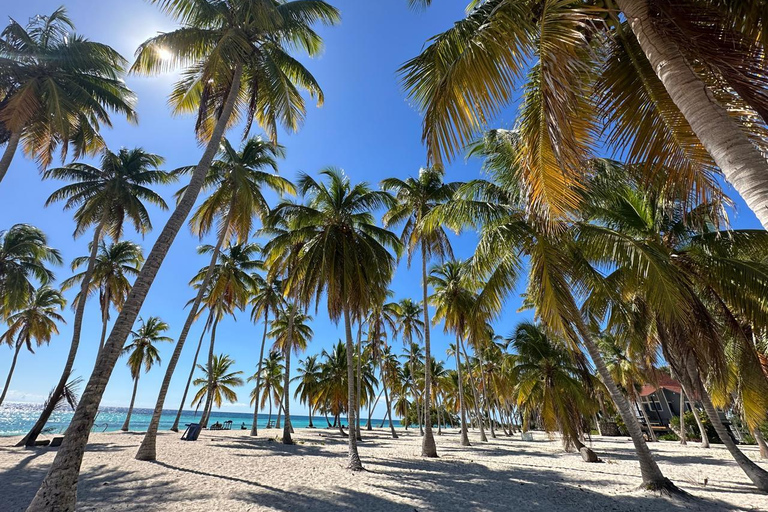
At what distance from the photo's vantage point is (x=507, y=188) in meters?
8.66

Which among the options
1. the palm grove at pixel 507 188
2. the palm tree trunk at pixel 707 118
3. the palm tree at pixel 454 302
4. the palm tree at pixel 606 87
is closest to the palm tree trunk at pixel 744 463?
the palm grove at pixel 507 188

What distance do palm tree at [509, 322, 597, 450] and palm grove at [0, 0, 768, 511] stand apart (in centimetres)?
12

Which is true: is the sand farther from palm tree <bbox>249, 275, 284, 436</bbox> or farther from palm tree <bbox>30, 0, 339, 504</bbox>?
palm tree <bbox>249, 275, 284, 436</bbox>

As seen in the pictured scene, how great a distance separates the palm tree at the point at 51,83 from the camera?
9681 millimetres

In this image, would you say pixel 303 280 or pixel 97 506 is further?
pixel 303 280

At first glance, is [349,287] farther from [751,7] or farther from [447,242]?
[751,7]

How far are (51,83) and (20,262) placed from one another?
13.3 m

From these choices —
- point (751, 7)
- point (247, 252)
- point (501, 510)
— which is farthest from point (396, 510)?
point (247, 252)

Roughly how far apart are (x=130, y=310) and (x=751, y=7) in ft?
28.6

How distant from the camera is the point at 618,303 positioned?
27.2 feet

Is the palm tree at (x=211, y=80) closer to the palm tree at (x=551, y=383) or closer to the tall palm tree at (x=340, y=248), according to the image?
A: the tall palm tree at (x=340, y=248)

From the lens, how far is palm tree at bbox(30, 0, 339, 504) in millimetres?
4880

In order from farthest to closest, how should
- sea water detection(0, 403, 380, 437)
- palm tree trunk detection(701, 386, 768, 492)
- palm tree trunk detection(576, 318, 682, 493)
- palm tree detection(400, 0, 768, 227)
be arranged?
sea water detection(0, 403, 380, 437) < palm tree trunk detection(701, 386, 768, 492) < palm tree trunk detection(576, 318, 682, 493) < palm tree detection(400, 0, 768, 227)

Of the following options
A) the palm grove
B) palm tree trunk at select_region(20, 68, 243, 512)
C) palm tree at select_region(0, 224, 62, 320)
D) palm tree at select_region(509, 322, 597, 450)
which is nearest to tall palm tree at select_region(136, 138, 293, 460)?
the palm grove
